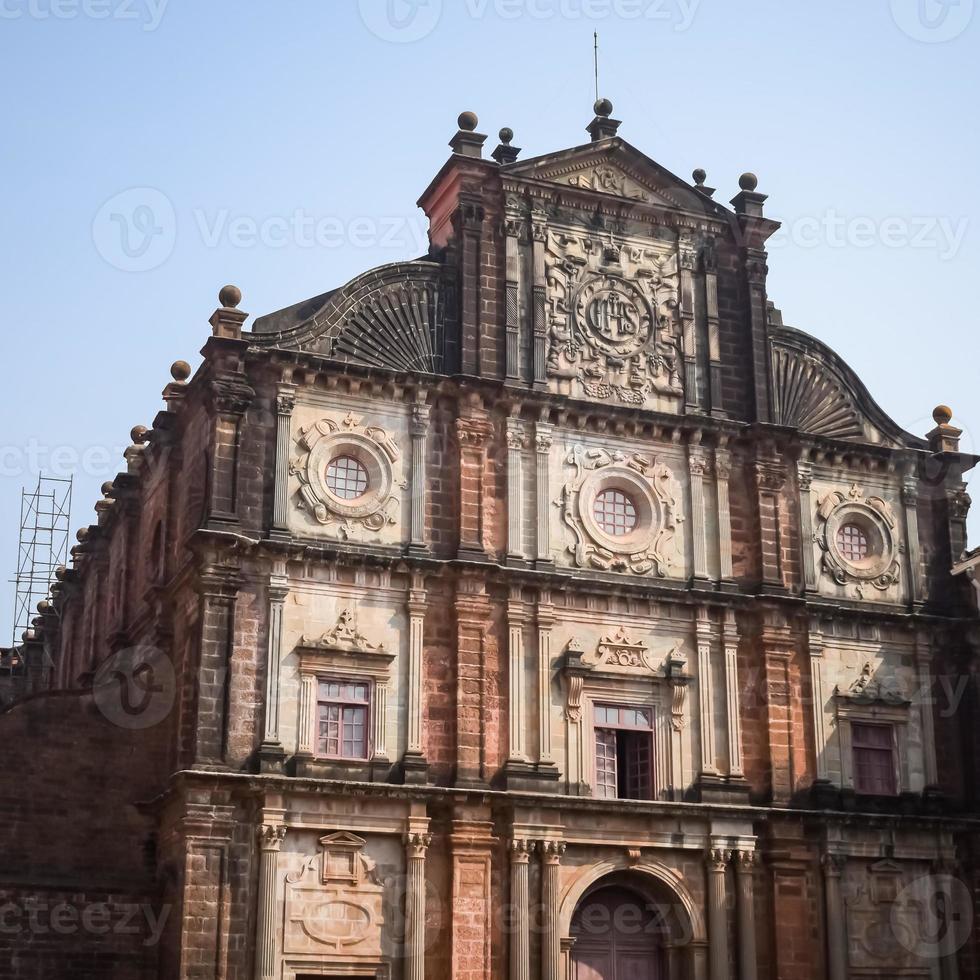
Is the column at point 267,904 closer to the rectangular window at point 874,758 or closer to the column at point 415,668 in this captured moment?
the column at point 415,668

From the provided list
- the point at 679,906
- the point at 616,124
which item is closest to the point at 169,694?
the point at 679,906

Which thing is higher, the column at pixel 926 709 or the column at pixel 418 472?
the column at pixel 418 472

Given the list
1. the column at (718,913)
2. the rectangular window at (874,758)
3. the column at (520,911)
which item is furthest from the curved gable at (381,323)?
the rectangular window at (874,758)

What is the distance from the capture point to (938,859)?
3138 cm

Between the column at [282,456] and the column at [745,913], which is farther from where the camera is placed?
the column at [745,913]

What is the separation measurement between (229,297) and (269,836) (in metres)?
9.70

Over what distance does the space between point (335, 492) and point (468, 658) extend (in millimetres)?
3894

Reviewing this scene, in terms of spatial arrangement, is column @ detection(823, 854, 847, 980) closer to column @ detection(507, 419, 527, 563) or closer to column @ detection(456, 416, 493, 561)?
column @ detection(507, 419, 527, 563)

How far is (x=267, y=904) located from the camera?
2603cm

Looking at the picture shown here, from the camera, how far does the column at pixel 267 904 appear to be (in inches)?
1014

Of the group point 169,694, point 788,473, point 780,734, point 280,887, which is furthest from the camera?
point 788,473

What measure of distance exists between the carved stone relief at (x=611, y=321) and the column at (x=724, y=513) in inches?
64.0

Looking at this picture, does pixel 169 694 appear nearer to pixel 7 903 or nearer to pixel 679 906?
pixel 7 903

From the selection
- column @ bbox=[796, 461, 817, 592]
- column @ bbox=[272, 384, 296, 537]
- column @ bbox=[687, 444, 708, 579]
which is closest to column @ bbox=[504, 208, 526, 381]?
column @ bbox=[687, 444, 708, 579]
